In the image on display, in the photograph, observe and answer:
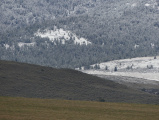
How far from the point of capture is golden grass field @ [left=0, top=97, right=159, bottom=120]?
79.6m

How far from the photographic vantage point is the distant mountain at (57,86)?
137125mm

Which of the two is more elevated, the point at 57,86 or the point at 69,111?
the point at 57,86

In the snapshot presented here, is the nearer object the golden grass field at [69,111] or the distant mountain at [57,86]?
the golden grass field at [69,111]

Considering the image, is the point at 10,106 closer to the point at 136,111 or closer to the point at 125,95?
the point at 136,111

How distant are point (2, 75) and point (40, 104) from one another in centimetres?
5181

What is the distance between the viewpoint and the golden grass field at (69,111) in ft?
261

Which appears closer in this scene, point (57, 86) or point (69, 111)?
point (69, 111)

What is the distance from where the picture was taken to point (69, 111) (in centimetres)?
8812

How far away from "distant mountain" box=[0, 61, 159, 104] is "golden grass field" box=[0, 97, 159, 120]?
33629 mm

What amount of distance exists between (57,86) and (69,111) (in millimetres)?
58886

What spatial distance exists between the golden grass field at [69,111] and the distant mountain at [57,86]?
33629 mm

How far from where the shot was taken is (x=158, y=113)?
302ft

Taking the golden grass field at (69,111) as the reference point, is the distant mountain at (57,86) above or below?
above

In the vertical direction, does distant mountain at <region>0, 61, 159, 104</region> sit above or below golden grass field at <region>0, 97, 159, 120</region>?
above
